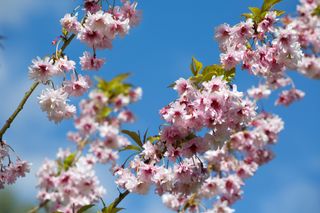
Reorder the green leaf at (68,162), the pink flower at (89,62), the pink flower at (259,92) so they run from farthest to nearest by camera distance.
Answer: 1. the pink flower at (259,92)
2. the pink flower at (89,62)
3. the green leaf at (68,162)

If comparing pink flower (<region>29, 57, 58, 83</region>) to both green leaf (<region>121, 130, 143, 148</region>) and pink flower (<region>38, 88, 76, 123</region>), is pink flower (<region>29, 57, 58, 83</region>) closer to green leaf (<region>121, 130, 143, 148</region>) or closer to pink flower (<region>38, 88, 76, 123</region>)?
pink flower (<region>38, 88, 76, 123</region>)

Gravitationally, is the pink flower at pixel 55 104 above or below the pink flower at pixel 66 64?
below

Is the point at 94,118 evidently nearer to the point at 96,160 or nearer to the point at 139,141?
the point at 96,160

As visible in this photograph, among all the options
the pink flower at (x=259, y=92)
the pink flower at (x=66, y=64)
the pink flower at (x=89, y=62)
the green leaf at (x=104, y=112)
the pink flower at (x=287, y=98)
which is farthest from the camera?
the pink flower at (x=287, y=98)

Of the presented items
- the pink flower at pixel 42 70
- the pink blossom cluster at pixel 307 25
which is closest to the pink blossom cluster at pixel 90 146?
the pink flower at pixel 42 70

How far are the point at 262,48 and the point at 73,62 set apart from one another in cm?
170

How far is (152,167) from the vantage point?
3.83m

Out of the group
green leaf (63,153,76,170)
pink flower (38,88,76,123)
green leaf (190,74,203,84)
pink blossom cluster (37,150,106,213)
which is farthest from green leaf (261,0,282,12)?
green leaf (63,153,76,170)

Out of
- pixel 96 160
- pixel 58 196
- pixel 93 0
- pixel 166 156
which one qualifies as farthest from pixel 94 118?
pixel 93 0

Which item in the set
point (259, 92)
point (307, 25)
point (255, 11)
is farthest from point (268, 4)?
point (259, 92)

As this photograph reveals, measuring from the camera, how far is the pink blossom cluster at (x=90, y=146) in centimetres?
193

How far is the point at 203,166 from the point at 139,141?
0.61 metres

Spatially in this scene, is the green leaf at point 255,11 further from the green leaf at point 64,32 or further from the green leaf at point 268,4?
the green leaf at point 64,32

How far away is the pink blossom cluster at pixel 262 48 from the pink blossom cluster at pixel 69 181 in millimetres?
1692
